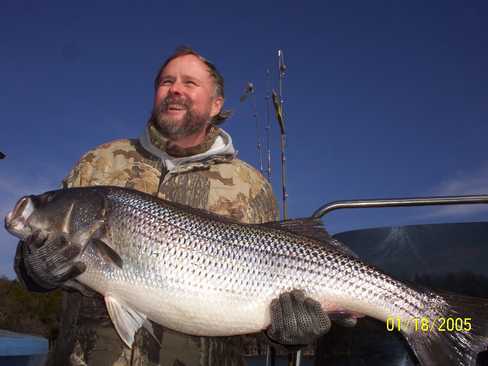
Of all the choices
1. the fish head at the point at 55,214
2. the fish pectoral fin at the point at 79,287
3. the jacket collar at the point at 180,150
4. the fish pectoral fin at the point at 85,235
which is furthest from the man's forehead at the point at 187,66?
the fish pectoral fin at the point at 79,287

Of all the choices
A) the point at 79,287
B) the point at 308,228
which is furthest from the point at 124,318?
the point at 308,228

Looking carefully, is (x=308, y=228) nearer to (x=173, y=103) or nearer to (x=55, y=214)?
(x=173, y=103)

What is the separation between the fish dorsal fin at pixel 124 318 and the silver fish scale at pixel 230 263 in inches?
9.7

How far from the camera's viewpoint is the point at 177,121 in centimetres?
493

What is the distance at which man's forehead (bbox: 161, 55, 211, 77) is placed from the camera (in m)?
5.21

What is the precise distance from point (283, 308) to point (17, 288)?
35134 mm

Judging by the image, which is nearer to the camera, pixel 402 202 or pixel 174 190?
pixel 174 190

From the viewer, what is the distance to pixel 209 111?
5.31 m

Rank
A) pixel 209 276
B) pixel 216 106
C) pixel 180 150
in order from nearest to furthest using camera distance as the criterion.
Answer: pixel 209 276, pixel 180 150, pixel 216 106

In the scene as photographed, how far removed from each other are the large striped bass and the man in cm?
20

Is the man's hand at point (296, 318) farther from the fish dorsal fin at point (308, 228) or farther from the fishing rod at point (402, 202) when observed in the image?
the fishing rod at point (402, 202)

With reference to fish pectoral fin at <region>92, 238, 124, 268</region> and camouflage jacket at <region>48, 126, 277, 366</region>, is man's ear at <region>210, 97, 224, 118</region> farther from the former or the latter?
fish pectoral fin at <region>92, 238, 124, 268</region>

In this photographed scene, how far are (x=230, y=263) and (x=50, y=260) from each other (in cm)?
146

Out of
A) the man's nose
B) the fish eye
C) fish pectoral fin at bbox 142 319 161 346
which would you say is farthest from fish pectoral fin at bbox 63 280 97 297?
the man's nose
